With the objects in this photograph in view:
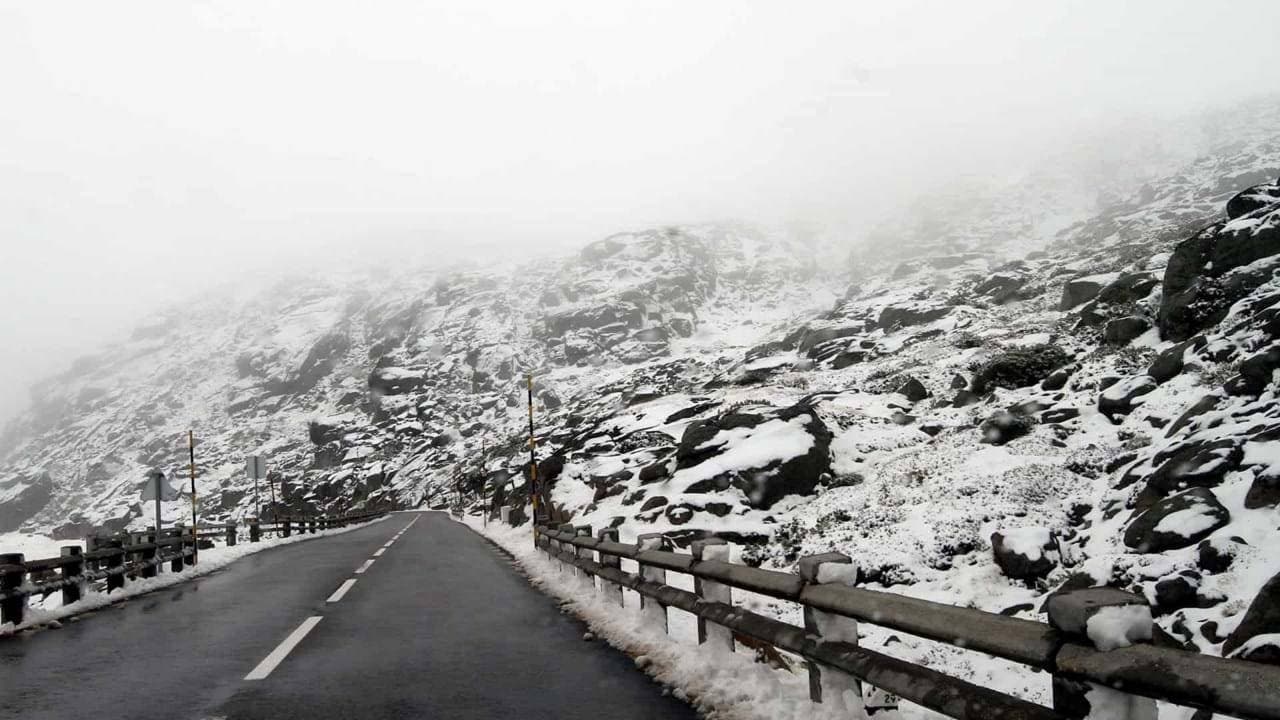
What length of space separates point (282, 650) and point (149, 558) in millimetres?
10624

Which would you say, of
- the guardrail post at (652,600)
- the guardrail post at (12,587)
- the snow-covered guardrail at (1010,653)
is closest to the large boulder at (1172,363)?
the guardrail post at (652,600)

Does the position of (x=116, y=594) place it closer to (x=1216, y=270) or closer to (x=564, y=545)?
(x=564, y=545)

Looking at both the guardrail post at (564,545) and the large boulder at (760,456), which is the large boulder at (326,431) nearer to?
the large boulder at (760,456)

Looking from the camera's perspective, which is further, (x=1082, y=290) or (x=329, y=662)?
(x=1082, y=290)

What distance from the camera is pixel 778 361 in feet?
194

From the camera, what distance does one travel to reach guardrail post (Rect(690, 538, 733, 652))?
6086 mm

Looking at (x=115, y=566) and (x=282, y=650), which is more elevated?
(x=282, y=650)

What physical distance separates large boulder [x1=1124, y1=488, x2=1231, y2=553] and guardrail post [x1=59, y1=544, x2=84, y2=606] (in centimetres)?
1578

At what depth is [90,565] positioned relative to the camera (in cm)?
1448

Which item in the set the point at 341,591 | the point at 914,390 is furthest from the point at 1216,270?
the point at 341,591

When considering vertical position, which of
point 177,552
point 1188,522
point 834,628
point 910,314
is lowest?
point 177,552

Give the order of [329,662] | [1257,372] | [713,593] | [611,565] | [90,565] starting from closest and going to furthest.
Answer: [713,593]
[329,662]
[611,565]
[1257,372]
[90,565]

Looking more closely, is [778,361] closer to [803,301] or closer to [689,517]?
[689,517]

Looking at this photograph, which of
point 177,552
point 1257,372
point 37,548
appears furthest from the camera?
point 37,548
